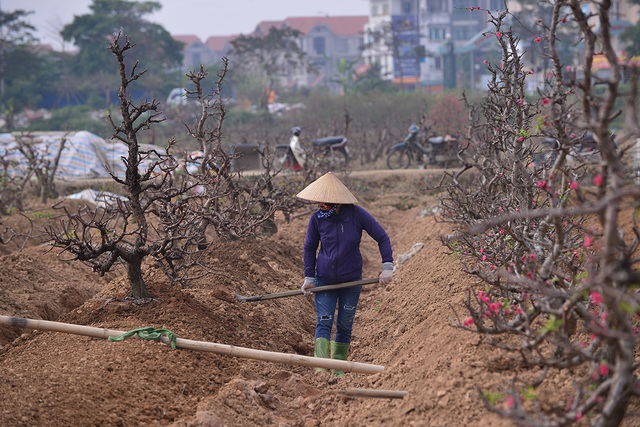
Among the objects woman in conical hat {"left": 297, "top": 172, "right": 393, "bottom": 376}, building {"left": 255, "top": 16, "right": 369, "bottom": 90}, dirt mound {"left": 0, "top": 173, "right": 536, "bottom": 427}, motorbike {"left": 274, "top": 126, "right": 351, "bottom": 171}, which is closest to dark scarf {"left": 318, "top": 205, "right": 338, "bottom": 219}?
woman in conical hat {"left": 297, "top": 172, "right": 393, "bottom": 376}

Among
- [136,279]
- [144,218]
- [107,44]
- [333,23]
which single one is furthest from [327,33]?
[136,279]

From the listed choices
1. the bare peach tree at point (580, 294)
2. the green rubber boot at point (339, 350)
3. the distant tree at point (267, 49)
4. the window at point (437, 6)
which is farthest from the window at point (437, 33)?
the bare peach tree at point (580, 294)

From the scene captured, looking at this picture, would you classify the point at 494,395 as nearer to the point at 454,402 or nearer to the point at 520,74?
the point at 454,402

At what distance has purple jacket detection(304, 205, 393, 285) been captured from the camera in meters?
7.98

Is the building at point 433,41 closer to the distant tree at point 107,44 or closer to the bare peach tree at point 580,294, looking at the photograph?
the distant tree at point 107,44

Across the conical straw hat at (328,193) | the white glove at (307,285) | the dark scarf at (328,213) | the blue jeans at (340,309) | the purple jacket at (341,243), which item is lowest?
the blue jeans at (340,309)

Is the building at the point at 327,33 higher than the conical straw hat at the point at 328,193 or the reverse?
higher

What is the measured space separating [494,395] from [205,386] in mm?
2821

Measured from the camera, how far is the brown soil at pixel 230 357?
587 centimetres

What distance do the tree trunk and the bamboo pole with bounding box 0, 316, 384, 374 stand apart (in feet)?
3.23

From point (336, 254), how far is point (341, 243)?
4.2 inches

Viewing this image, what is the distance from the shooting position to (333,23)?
93.0 m

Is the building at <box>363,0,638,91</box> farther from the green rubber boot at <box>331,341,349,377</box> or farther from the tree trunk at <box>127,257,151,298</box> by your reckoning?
the green rubber boot at <box>331,341,349,377</box>

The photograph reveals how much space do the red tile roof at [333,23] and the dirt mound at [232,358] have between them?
82355mm
